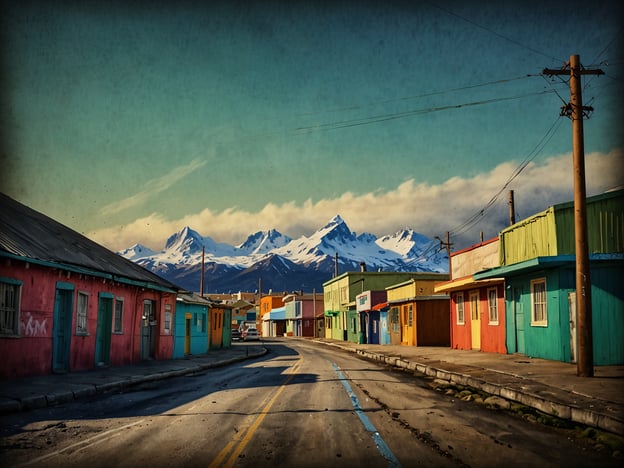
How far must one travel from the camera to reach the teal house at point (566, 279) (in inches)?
683

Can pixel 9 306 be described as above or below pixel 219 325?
above

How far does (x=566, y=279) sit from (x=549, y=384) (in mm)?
6413

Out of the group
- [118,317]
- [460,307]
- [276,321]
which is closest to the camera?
[118,317]

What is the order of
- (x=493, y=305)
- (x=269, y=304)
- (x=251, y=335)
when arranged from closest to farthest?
1. (x=493, y=305)
2. (x=251, y=335)
3. (x=269, y=304)

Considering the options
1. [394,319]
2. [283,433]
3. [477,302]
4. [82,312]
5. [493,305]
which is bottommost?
[283,433]

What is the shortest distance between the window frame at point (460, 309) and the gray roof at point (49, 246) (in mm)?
14929

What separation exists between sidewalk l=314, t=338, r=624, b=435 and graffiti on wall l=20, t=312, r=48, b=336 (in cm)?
1196

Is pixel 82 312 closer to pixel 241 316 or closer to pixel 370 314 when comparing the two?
pixel 370 314

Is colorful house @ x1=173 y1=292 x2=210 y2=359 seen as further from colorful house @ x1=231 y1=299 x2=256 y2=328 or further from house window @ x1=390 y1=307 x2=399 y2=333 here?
colorful house @ x1=231 y1=299 x2=256 y2=328

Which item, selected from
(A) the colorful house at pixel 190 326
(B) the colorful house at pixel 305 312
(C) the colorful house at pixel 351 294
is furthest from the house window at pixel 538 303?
(B) the colorful house at pixel 305 312

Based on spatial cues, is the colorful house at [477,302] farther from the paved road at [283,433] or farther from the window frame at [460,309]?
the paved road at [283,433]

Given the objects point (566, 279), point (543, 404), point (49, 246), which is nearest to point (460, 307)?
point (566, 279)

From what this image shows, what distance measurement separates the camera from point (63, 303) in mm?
18766

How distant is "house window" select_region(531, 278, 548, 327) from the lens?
782 inches
